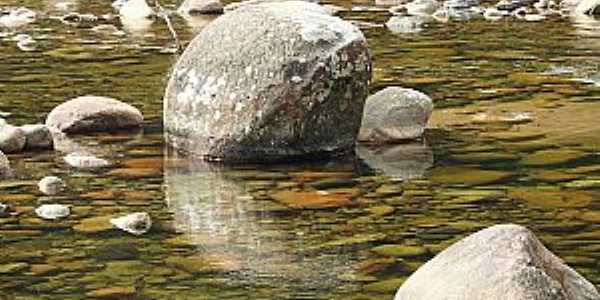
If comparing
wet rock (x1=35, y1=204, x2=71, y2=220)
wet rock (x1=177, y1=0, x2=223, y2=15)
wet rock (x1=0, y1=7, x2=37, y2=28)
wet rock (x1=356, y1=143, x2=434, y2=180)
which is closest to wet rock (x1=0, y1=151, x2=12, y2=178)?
wet rock (x1=35, y1=204, x2=71, y2=220)

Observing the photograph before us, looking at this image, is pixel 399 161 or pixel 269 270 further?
pixel 399 161

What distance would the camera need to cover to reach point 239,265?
6.18 meters

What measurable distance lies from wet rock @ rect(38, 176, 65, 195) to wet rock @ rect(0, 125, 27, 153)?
1103 mm

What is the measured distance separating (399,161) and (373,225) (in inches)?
69.5

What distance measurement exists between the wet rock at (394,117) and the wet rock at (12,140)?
7.11ft

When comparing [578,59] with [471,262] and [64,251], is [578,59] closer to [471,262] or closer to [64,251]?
[64,251]

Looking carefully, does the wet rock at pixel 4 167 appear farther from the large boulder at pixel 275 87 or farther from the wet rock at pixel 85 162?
the large boulder at pixel 275 87

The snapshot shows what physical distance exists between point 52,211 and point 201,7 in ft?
46.5

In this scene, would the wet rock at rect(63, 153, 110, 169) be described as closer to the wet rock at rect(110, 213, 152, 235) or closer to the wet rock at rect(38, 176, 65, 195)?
the wet rock at rect(38, 176, 65, 195)

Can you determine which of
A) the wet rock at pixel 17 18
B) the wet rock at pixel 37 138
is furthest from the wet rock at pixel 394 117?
the wet rock at pixel 17 18

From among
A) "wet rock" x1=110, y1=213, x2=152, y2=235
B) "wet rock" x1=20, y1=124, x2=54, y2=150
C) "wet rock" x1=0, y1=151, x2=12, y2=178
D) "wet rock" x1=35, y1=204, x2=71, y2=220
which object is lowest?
"wet rock" x1=20, y1=124, x2=54, y2=150

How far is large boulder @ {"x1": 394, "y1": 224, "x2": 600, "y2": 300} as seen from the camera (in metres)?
4.71

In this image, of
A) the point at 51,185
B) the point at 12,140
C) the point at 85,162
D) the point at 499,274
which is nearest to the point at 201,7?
the point at 12,140

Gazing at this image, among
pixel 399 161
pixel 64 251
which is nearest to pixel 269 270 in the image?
pixel 64 251
